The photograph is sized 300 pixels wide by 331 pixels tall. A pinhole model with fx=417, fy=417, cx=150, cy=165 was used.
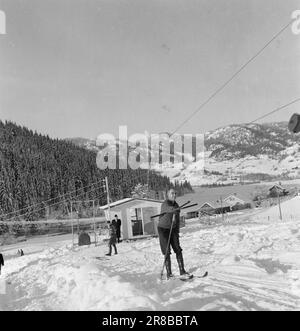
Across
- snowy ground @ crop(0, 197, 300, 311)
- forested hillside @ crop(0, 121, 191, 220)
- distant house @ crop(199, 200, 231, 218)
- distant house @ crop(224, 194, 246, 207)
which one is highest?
forested hillside @ crop(0, 121, 191, 220)

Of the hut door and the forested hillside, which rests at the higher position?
the forested hillside

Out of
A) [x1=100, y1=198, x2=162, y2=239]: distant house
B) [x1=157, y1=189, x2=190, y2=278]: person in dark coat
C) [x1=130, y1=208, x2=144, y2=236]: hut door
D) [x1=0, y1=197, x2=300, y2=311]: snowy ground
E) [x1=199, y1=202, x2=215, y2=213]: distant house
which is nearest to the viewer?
[x1=0, y1=197, x2=300, y2=311]: snowy ground

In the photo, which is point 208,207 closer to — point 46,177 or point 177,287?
point 46,177

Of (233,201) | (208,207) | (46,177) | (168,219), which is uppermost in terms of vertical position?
(46,177)

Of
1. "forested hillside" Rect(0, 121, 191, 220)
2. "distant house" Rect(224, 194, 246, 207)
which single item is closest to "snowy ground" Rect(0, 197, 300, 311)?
"forested hillside" Rect(0, 121, 191, 220)

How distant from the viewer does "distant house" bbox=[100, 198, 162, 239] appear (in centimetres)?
2783

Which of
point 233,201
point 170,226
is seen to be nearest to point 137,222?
point 170,226

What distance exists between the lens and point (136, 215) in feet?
94.3

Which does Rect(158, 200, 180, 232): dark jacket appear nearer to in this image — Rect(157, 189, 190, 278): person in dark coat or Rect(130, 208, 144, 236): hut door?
Rect(157, 189, 190, 278): person in dark coat

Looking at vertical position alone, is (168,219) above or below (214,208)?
above

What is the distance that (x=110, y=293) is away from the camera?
6.05m

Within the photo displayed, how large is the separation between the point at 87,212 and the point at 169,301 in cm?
11061

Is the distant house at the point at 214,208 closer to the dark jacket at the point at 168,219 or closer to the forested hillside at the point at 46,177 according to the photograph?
the forested hillside at the point at 46,177
